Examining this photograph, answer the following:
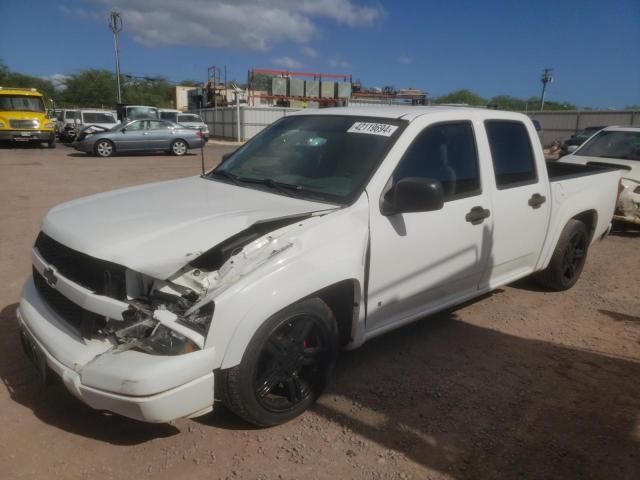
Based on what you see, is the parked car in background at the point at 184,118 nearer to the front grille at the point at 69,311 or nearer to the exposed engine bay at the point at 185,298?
the front grille at the point at 69,311

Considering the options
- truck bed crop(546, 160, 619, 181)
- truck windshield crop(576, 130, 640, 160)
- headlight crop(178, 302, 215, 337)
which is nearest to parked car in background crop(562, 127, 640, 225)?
truck windshield crop(576, 130, 640, 160)

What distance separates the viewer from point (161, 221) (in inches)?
102

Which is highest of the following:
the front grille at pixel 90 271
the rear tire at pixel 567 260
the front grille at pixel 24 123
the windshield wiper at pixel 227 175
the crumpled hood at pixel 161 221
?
Result: the windshield wiper at pixel 227 175

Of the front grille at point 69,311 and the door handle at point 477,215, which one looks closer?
the front grille at point 69,311

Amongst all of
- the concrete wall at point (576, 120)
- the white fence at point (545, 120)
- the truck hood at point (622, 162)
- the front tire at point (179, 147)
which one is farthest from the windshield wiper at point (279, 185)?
the concrete wall at point (576, 120)

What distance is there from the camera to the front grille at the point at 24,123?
769 inches

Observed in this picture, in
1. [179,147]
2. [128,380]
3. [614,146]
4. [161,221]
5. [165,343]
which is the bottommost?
[179,147]

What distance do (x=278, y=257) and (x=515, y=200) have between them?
2.28 meters

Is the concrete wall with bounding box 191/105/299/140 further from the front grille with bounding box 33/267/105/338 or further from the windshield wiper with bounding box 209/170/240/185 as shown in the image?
the front grille with bounding box 33/267/105/338

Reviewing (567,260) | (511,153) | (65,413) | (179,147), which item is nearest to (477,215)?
(511,153)

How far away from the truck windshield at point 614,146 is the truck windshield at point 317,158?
647cm

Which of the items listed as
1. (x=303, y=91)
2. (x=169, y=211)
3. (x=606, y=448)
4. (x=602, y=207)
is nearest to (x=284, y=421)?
(x=169, y=211)

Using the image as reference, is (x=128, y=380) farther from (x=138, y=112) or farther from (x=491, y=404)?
(x=138, y=112)

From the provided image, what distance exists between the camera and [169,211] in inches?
109
